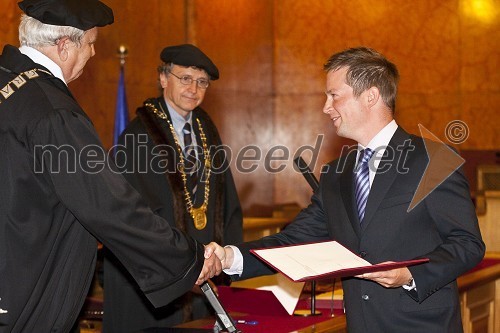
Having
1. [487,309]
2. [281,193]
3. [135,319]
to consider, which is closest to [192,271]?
[135,319]

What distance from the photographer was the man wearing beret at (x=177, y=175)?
4344 mm

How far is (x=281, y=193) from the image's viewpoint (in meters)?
9.77

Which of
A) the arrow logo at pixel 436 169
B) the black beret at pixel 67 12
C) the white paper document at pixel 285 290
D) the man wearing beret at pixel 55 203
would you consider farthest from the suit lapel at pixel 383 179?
the black beret at pixel 67 12

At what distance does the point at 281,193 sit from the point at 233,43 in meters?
1.95

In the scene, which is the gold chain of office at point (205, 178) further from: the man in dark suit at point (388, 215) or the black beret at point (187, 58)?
the man in dark suit at point (388, 215)

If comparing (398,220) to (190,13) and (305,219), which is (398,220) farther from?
(190,13)

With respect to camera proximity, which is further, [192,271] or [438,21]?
[438,21]

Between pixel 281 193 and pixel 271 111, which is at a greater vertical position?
pixel 271 111

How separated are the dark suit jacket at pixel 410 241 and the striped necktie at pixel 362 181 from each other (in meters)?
0.03

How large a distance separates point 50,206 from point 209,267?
732 millimetres

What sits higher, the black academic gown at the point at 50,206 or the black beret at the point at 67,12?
the black beret at the point at 67,12

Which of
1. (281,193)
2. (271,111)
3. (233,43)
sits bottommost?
(281,193)

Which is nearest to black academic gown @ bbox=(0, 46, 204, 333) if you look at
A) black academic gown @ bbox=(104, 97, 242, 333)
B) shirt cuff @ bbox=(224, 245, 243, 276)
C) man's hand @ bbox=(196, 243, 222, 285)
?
man's hand @ bbox=(196, 243, 222, 285)

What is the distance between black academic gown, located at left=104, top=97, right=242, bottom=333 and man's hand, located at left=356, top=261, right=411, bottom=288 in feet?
6.25
